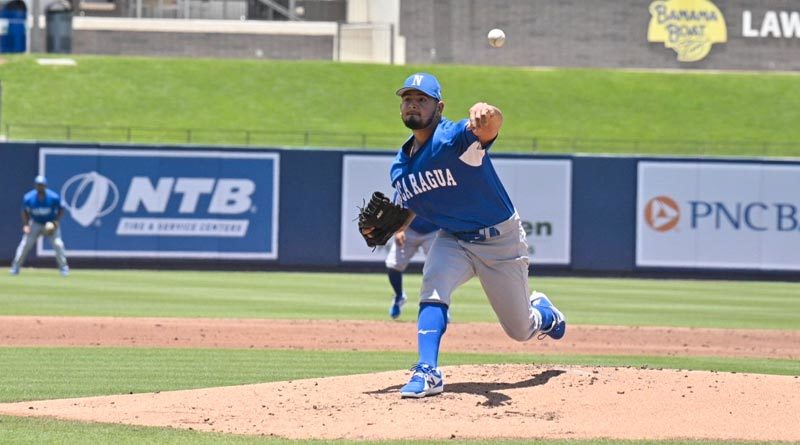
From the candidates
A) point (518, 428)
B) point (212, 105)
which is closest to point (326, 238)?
point (212, 105)

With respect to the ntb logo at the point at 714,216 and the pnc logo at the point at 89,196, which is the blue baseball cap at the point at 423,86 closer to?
the pnc logo at the point at 89,196

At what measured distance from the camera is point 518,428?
23.2 feet

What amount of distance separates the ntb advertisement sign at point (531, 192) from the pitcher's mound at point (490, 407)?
15.9 metres

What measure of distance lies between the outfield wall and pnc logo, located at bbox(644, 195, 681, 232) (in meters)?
0.02

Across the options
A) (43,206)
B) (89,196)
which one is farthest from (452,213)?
(89,196)

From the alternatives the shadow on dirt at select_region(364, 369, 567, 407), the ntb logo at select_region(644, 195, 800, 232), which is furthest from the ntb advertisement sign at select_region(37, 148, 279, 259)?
the shadow on dirt at select_region(364, 369, 567, 407)

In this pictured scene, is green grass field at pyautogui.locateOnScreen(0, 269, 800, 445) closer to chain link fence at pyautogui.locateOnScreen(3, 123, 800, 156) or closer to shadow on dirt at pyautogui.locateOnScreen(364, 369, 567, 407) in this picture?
shadow on dirt at pyautogui.locateOnScreen(364, 369, 567, 407)

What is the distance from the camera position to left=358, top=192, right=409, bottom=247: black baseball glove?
326 inches

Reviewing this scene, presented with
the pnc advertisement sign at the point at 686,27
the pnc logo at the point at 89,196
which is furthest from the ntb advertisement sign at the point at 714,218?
the pnc advertisement sign at the point at 686,27

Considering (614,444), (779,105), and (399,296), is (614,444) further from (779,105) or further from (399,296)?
(779,105)

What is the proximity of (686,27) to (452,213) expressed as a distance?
3961 centimetres

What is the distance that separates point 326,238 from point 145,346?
41.3 feet

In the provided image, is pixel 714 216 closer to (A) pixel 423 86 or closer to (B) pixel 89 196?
(B) pixel 89 196

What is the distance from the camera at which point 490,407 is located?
25.0 feet
